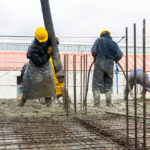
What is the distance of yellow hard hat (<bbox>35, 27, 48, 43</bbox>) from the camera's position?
14.5 ft

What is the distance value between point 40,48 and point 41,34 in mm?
234

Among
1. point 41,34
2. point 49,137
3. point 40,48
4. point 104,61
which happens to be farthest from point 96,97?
point 49,137

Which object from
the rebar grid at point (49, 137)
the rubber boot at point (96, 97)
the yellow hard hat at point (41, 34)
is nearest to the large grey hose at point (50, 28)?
the yellow hard hat at point (41, 34)

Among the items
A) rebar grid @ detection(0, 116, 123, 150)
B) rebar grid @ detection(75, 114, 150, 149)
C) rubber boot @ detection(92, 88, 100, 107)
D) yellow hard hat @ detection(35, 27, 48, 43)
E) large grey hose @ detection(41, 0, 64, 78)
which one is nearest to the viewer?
rebar grid @ detection(0, 116, 123, 150)

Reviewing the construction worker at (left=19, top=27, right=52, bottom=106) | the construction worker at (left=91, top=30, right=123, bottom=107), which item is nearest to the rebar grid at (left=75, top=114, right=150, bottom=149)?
the construction worker at (left=19, top=27, right=52, bottom=106)

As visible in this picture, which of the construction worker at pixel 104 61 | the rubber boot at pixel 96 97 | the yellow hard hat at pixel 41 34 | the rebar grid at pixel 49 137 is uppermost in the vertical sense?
the yellow hard hat at pixel 41 34

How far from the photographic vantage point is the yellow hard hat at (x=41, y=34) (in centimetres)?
442

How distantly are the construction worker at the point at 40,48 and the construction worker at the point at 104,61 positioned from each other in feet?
4.80

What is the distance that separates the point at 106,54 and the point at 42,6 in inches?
92.8

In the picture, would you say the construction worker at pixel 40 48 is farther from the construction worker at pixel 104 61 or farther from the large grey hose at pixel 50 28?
the construction worker at pixel 104 61

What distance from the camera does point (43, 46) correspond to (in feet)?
15.0

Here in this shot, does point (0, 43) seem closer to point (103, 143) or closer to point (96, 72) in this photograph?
point (96, 72)

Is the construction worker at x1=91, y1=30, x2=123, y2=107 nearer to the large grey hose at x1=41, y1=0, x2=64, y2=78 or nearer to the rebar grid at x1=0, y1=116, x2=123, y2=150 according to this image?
the large grey hose at x1=41, y1=0, x2=64, y2=78

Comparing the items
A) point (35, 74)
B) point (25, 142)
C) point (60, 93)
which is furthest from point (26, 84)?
point (25, 142)
